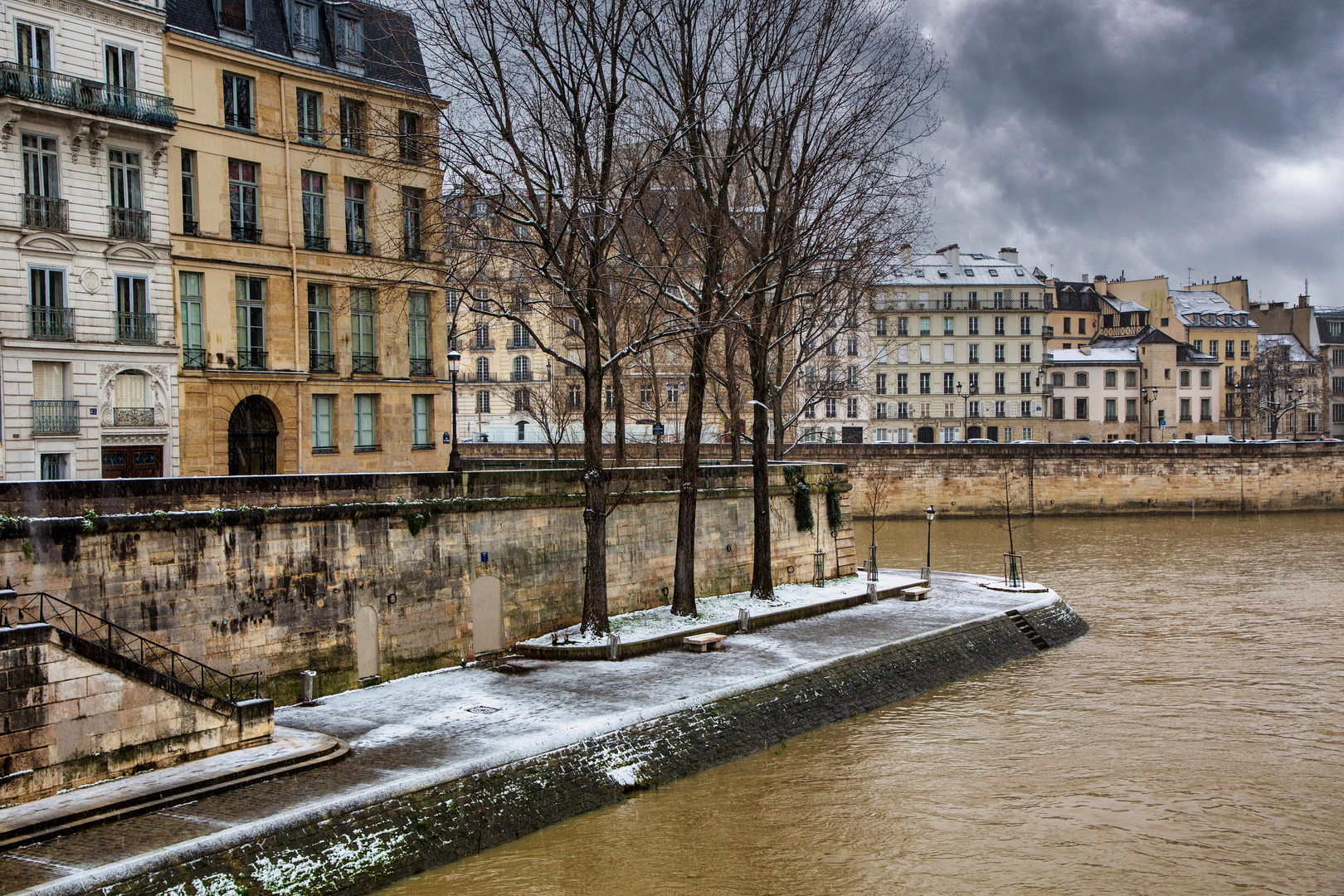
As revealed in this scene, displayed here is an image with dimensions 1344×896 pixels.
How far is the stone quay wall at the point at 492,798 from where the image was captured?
1132 centimetres

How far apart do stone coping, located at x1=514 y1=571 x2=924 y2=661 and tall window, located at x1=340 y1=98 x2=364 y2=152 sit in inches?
450

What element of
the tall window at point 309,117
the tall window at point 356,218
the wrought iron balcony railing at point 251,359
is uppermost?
the tall window at point 309,117

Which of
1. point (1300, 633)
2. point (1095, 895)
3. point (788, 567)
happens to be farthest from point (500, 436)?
point (1095, 895)

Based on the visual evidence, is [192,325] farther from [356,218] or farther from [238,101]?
[238,101]

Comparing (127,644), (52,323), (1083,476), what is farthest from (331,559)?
(1083,476)

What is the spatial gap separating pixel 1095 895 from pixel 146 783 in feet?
35.4

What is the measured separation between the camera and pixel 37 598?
14227 mm

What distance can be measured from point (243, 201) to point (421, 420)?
259 inches

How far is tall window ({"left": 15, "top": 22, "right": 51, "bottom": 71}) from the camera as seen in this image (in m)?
20.3

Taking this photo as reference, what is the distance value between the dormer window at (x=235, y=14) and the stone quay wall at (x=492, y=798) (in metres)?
16.8

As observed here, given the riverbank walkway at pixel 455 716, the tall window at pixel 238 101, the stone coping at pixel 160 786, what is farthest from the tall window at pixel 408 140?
the stone coping at pixel 160 786

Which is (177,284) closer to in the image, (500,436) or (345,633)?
(345,633)

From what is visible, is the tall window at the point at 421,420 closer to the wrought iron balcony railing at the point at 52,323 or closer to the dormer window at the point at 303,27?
the wrought iron balcony railing at the point at 52,323

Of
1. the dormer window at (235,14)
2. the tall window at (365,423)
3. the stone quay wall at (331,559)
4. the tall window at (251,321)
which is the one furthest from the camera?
the tall window at (365,423)
